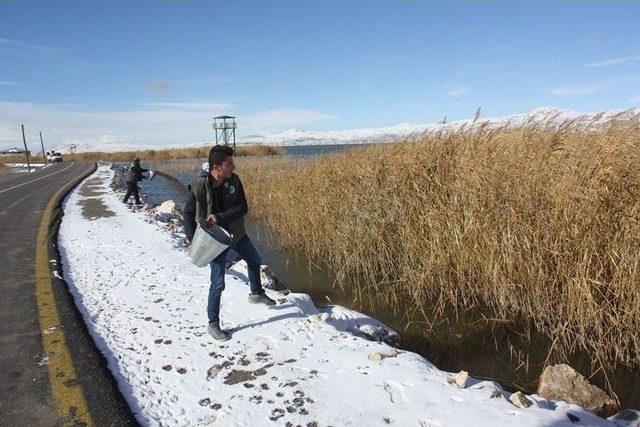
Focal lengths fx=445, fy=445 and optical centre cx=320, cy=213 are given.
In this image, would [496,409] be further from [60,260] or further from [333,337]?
[60,260]

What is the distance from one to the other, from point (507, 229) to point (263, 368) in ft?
9.69

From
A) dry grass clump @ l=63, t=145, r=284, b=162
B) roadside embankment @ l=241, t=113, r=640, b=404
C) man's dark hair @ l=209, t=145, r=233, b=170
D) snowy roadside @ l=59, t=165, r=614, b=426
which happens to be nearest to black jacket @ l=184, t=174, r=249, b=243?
man's dark hair @ l=209, t=145, r=233, b=170

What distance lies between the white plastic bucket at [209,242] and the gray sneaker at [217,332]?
0.58 meters

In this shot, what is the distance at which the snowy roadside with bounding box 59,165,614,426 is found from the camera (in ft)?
9.18

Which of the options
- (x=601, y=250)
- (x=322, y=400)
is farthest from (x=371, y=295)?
(x=322, y=400)

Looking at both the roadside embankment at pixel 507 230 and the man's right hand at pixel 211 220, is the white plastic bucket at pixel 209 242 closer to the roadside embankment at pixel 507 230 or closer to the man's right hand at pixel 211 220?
the man's right hand at pixel 211 220

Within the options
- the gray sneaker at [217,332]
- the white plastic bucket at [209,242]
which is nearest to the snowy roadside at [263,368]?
the gray sneaker at [217,332]

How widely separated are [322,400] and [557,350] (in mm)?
2603

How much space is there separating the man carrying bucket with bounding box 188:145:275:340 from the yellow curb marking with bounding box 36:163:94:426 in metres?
1.15

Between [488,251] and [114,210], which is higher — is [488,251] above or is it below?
above

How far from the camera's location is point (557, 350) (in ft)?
14.0

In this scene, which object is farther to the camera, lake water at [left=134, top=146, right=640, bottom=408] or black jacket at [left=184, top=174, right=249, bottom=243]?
lake water at [left=134, top=146, right=640, bottom=408]

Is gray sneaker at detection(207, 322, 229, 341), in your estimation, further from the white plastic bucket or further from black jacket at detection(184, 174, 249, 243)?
black jacket at detection(184, 174, 249, 243)

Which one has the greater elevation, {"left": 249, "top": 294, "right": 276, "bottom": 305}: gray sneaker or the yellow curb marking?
{"left": 249, "top": 294, "right": 276, "bottom": 305}: gray sneaker
